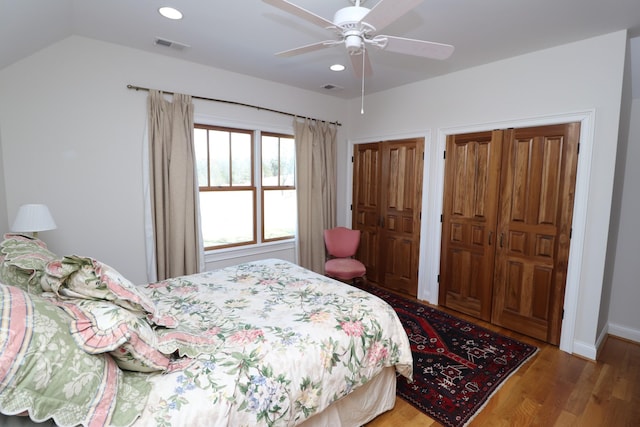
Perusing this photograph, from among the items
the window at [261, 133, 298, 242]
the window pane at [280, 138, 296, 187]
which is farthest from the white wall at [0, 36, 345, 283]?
the window pane at [280, 138, 296, 187]

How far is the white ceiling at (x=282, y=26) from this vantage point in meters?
2.08

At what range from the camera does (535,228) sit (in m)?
2.91

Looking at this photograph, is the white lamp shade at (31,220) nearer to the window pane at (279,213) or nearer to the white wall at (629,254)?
the window pane at (279,213)

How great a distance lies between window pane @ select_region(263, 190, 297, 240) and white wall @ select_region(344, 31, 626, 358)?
5.89 ft

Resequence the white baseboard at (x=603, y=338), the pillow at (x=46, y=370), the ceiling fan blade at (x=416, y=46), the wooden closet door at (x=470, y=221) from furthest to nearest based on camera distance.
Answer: the wooden closet door at (x=470, y=221) < the white baseboard at (x=603, y=338) < the ceiling fan blade at (x=416, y=46) < the pillow at (x=46, y=370)

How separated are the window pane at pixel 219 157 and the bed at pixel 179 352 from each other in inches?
67.4

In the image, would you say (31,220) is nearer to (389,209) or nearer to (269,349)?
(269,349)

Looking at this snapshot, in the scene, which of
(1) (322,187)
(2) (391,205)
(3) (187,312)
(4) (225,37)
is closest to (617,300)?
(2) (391,205)

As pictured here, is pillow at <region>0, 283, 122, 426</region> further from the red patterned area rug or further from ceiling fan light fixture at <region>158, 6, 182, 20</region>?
ceiling fan light fixture at <region>158, 6, 182, 20</region>

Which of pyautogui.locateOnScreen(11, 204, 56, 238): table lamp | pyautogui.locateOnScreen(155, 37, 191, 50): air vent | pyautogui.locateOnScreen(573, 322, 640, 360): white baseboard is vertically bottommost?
pyautogui.locateOnScreen(573, 322, 640, 360): white baseboard

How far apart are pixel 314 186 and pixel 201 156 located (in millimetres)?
1533

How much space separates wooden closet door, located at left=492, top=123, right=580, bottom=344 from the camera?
2742 mm

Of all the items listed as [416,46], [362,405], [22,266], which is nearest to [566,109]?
[416,46]

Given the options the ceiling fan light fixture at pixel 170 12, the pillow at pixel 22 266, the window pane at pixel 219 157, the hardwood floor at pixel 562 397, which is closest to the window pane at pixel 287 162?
the window pane at pixel 219 157
